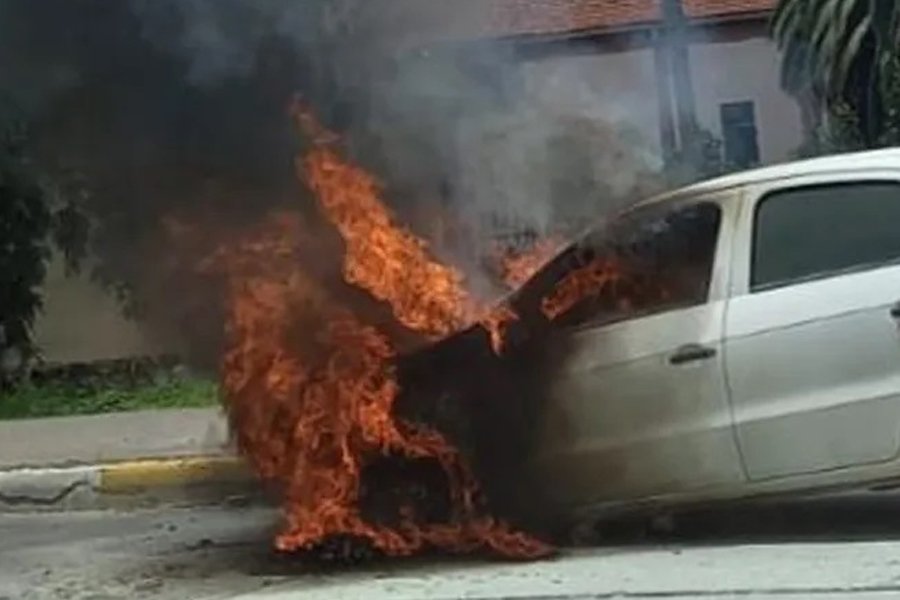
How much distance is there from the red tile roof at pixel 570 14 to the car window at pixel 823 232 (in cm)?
171

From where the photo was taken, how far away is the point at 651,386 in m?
7.85

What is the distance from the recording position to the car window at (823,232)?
7.68 metres

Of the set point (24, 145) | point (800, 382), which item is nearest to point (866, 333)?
point (800, 382)

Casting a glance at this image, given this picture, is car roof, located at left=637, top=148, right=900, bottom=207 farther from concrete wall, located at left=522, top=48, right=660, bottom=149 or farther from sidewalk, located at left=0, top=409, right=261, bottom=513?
sidewalk, located at left=0, top=409, right=261, bottom=513

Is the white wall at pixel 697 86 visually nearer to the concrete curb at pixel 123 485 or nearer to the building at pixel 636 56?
the building at pixel 636 56

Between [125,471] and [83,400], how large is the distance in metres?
4.41

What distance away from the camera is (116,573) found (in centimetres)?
853

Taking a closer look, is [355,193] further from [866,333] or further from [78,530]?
[78,530]

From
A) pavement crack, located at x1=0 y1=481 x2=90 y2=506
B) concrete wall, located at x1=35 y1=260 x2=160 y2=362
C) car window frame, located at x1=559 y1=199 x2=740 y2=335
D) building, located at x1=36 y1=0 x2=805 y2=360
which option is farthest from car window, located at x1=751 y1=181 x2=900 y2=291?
concrete wall, located at x1=35 y1=260 x2=160 y2=362

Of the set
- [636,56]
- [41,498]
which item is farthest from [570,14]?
[41,498]

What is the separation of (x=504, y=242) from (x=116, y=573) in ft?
7.06

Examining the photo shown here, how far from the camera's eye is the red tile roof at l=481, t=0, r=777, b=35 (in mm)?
9086

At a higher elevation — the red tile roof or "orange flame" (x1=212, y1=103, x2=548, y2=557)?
the red tile roof

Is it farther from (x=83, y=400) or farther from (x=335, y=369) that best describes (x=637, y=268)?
(x=83, y=400)
